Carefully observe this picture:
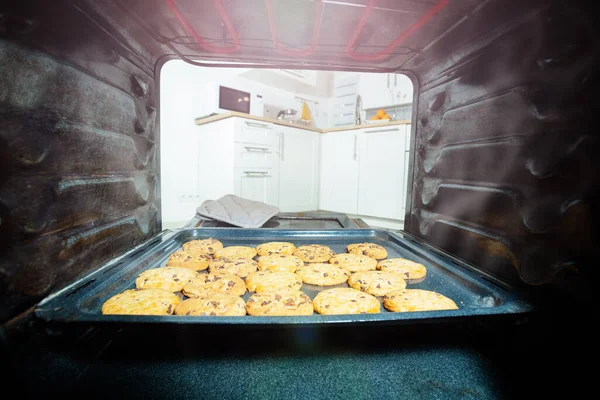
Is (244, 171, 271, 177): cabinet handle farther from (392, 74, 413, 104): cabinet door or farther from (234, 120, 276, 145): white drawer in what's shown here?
(392, 74, 413, 104): cabinet door

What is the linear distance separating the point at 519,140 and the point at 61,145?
1.13 metres

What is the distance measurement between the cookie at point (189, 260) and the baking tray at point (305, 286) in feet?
0.15

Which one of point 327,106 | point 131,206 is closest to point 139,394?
point 131,206

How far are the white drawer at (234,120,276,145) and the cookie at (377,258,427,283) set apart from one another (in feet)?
9.07

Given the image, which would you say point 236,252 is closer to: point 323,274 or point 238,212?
point 323,274

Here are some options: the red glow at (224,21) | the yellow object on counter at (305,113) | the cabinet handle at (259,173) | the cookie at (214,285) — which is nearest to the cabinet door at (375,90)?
the yellow object on counter at (305,113)

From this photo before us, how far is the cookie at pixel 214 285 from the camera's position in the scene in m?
0.80

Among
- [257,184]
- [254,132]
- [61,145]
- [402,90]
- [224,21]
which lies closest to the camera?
[61,145]

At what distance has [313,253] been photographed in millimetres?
Result: 1082

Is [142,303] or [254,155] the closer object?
[142,303]

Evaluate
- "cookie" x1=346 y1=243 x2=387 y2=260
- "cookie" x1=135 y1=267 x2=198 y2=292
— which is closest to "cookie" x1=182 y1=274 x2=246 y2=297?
"cookie" x1=135 y1=267 x2=198 y2=292

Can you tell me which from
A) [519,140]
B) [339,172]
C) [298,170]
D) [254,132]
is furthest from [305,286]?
[339,172]

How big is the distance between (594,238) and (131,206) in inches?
49.7

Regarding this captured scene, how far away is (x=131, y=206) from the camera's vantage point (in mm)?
973
